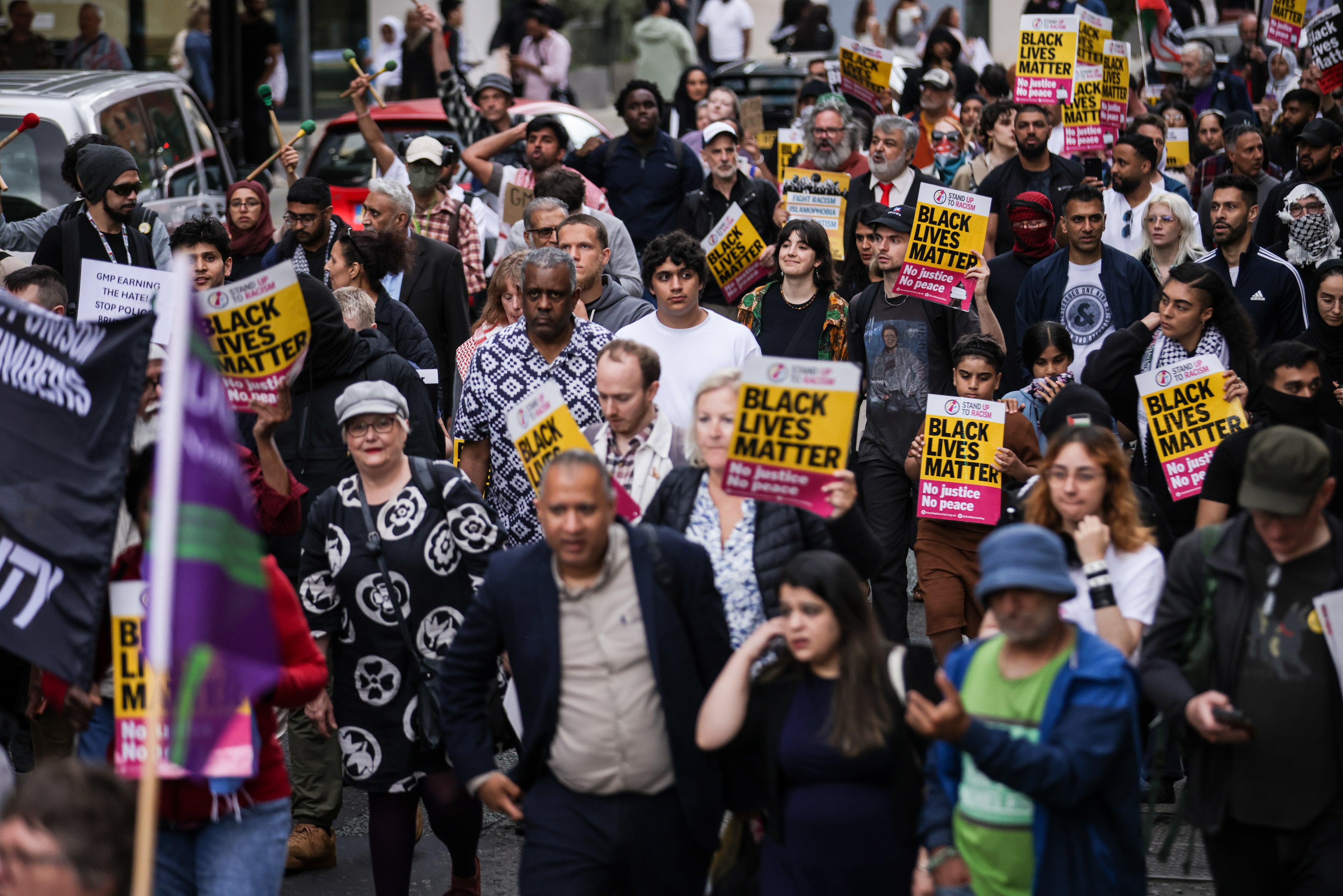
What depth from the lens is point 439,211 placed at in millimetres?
10570

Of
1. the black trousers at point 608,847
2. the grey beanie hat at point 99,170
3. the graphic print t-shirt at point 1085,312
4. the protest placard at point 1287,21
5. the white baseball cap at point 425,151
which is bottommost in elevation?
the black trousers at point 608,847

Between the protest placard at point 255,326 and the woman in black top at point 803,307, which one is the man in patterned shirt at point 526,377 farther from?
the woman in black top at point 803,307

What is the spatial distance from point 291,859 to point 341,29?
70.8 feet

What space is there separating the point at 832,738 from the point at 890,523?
11.5 feet

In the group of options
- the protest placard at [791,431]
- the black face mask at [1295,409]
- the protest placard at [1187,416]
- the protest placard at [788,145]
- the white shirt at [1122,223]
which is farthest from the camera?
the protest placard at [788,145]

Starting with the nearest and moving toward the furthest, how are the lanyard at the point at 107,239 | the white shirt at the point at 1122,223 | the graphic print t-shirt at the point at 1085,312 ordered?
the graphic print t-shirt at the point at 1085,312 → the lanyard at the point at 107,239 → the white shirt at the point at 1122,223

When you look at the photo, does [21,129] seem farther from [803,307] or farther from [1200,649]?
[1200,649]

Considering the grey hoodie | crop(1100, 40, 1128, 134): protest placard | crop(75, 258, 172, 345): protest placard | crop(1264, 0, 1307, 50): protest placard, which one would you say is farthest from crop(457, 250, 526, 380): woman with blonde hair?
crop(1264, 0, 1307, 50): protest placard

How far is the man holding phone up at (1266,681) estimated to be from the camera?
4430 millimetres

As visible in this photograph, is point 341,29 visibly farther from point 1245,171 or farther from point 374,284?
point 374,284

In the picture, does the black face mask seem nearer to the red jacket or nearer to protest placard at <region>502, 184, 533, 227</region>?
the red jacket

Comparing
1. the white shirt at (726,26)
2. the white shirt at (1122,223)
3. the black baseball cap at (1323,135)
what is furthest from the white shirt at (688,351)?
the white shirt at (726,26)

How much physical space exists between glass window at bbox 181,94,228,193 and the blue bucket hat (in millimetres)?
9356

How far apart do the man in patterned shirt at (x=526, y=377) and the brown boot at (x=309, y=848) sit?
1.31m
